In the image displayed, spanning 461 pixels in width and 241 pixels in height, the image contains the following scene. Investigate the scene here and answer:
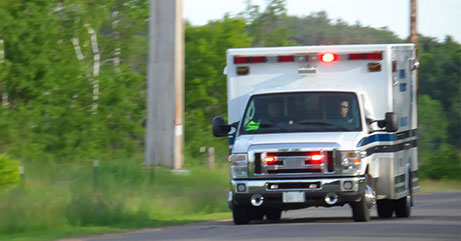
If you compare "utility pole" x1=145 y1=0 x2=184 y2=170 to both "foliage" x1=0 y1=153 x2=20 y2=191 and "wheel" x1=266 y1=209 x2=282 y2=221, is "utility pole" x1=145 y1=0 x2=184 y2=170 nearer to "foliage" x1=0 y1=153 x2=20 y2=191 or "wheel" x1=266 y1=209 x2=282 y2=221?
"foliage" x1=0 y1=153 x2=20 y2=191

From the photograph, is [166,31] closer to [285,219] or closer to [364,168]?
[285,219]

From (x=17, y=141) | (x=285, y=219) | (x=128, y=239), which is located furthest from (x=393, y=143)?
(x=17, y=141)

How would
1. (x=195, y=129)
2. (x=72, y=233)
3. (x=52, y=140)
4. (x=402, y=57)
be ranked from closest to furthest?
(x=72, y=233) < (x=402, y=57) < (x=52, y=140) < (x=195, y=129)

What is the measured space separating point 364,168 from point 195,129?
27.7 metres

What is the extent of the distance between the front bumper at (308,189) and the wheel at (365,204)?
0.21 meters

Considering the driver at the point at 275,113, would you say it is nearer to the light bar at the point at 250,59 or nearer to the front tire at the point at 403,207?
the light bar at the point at 250,59

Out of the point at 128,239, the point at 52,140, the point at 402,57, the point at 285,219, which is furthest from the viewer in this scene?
the point at 52,140

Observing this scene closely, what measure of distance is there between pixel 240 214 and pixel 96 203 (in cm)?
367

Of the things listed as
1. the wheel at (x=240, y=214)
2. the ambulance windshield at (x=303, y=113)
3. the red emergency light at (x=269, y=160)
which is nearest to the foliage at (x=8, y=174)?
the wheel at (x=240, y=214)

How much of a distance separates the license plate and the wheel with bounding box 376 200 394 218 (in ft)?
11.3

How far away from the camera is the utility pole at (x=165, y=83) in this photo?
2856 cm

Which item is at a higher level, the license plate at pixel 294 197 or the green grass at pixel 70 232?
the license plate at pixel 294 197

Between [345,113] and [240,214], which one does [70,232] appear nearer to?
[240,214]

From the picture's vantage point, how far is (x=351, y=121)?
17.3 metres
